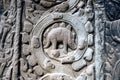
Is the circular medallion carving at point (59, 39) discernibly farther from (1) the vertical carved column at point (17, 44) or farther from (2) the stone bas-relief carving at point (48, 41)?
(1) the vertical carved column at point (17, 44)

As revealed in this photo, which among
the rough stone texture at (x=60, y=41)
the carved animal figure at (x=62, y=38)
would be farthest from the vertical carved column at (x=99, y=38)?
the carved animal figure at (x=62, y=38)

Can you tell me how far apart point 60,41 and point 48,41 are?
9 cm

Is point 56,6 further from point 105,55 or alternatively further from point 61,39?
point 105,55

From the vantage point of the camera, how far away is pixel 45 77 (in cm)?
265

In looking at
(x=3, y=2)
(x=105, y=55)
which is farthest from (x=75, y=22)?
(x=3, y=2)

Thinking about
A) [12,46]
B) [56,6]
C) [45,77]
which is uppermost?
[56,6]

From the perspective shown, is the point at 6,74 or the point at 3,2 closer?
the point at 6,74

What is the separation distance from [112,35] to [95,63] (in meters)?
0.25

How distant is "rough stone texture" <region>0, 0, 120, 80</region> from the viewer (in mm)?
2643

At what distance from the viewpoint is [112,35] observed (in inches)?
107

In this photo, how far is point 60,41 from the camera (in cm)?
271

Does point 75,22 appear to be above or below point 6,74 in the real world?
above

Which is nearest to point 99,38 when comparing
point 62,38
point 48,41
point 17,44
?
point 62,38

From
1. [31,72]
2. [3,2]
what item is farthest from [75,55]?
[3,2]
